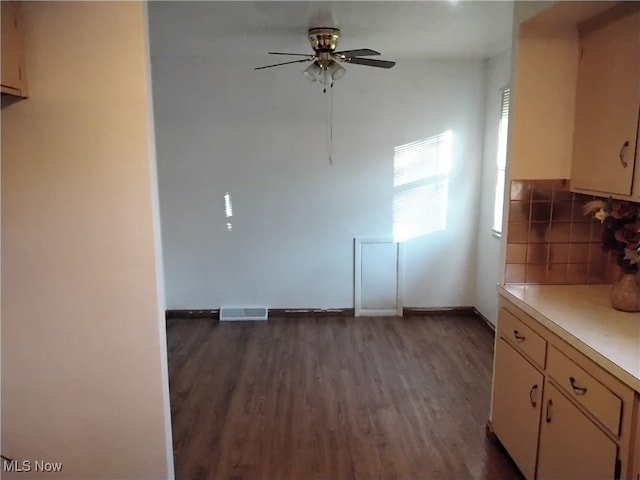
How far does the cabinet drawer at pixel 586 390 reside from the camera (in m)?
1.60

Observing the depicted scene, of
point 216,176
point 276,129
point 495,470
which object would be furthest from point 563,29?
point 216,176

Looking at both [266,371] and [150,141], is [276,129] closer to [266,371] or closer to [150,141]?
[266,371]

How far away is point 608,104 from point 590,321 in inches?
37.7

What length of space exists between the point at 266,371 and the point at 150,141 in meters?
2.27

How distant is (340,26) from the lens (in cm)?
318

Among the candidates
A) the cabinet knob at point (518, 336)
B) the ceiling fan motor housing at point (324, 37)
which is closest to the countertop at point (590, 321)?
the cabinet knob at point (518, 336)

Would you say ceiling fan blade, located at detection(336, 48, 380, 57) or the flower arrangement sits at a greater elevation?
ceiling fan blade, located at detection(336, 48, 380, 57)

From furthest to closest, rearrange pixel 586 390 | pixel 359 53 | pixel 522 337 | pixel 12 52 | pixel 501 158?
1. pixel 501 158
2. pixel 359 53
3. pixel 522 337
4. pixel 586 390
5. pixel 12 52

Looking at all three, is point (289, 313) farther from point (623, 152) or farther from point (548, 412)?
point (623, 152)

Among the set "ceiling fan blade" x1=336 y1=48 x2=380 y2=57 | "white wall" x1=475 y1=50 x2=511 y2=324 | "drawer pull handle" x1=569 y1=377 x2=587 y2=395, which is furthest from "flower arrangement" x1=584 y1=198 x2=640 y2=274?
"white wall" x1=475 y1=50 x2=511 y2=324

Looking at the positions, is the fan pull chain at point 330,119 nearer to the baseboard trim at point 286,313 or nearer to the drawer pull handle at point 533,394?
the baseboard trim at point 286,313

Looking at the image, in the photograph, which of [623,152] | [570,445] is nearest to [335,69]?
[623,152]

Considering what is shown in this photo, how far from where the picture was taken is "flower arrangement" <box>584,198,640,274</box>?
2008 millimetres

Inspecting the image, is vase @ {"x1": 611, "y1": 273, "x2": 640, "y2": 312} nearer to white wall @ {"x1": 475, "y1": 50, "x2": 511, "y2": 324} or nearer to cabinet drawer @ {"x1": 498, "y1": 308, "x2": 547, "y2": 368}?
cabinet drawer @ {"x1": 498, "y1": 308, "x2": 547, "y2": 368}
